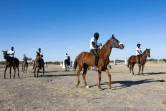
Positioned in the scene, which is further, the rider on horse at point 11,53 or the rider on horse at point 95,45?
the rider on horse at point 11,53

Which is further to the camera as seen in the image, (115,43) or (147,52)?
(147,52)

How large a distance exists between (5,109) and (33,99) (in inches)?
77.7

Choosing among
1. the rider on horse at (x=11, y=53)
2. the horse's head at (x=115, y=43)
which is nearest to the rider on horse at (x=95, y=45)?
the horse's head at (x=115, y=43)

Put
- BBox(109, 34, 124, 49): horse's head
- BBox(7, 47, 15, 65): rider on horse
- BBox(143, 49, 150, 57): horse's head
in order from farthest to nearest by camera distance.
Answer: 1. BBox(143, 49, 150, 57): horse's head
2. BBox(7, 47, 15, 65): rider on horse
3. BBox(109, 34, 124, 49): horse's head

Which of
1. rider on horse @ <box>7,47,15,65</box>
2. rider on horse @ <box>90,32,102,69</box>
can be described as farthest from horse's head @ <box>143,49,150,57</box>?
rider on horse @ <box>7,47,15,65</box>

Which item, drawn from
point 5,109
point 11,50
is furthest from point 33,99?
point 11,50

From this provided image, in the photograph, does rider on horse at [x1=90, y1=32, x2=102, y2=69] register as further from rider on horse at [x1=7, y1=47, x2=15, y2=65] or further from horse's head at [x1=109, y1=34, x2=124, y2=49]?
rider on horse at [x1=7, y1=47, x2=15, y2=65]

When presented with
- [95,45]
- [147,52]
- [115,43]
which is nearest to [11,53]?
[95,45]

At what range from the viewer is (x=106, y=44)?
13.9 metres

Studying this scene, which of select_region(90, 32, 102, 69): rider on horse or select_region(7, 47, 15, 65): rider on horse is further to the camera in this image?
select_region(7, 47, 15, 65): rider on horse

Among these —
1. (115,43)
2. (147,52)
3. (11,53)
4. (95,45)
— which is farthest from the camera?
(147,52)

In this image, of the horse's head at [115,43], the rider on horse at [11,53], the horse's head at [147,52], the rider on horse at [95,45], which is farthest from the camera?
the horse's head at [147,52]

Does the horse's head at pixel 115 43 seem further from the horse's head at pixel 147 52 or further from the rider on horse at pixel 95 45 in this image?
the horse's head at pixel 147 52

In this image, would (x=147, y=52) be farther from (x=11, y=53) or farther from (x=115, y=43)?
(x=11, y=53)
